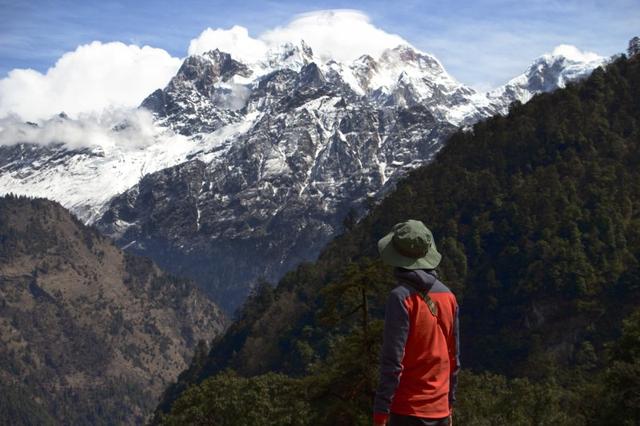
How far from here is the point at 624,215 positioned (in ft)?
632

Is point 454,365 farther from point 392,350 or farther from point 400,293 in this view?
point 400,293

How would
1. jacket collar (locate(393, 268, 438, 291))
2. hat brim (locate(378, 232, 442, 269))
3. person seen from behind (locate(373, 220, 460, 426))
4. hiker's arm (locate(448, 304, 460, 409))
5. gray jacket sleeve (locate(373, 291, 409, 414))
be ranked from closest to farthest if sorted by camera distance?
1. gray jacket sleeve (locate(373, 291, 409, 414))
2. person seen from behind (locate(373, 220, 460, 426))
3. jacket collar (locate(393, 268, 438, 291))
4. hat brim (locate(378, 232, 442, 269))
5. hiker's arm (locate(448, 304, 460, 409))

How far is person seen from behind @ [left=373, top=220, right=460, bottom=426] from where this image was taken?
14.9 meters

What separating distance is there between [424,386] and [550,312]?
624ft

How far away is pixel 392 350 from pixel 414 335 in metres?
0.58

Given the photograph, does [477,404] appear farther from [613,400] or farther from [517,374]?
[517,374]

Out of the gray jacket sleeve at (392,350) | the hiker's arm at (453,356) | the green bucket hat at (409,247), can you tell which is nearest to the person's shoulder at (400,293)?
the gray jacket sleeve at (392,350)

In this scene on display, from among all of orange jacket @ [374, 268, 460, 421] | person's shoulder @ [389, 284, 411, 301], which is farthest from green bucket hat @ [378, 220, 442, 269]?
person's shoulder @ [389, 284, 411, 301]

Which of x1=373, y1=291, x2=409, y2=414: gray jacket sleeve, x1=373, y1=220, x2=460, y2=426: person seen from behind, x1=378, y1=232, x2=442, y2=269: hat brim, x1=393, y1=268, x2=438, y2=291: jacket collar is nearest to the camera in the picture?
x1=373, y1=291, x2=409, y2=414: gray jacket sleeve

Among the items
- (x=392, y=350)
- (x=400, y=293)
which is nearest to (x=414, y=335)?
(x=392, y=350)

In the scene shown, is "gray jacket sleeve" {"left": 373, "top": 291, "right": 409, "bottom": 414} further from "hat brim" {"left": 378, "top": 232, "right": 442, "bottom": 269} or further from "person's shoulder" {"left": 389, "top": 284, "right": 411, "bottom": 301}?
"hat brim" {"left": 378, "top": 232, "right": 442, "bottom": 269}

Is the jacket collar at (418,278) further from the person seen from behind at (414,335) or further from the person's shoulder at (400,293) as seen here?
the person's shoulder at (400,293)

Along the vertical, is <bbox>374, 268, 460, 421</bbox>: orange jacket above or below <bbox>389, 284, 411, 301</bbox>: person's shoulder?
below

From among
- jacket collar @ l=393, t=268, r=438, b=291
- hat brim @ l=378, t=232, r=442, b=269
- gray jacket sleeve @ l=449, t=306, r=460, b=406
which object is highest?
hat brim @ l=378, t=232, r=442, b=269
